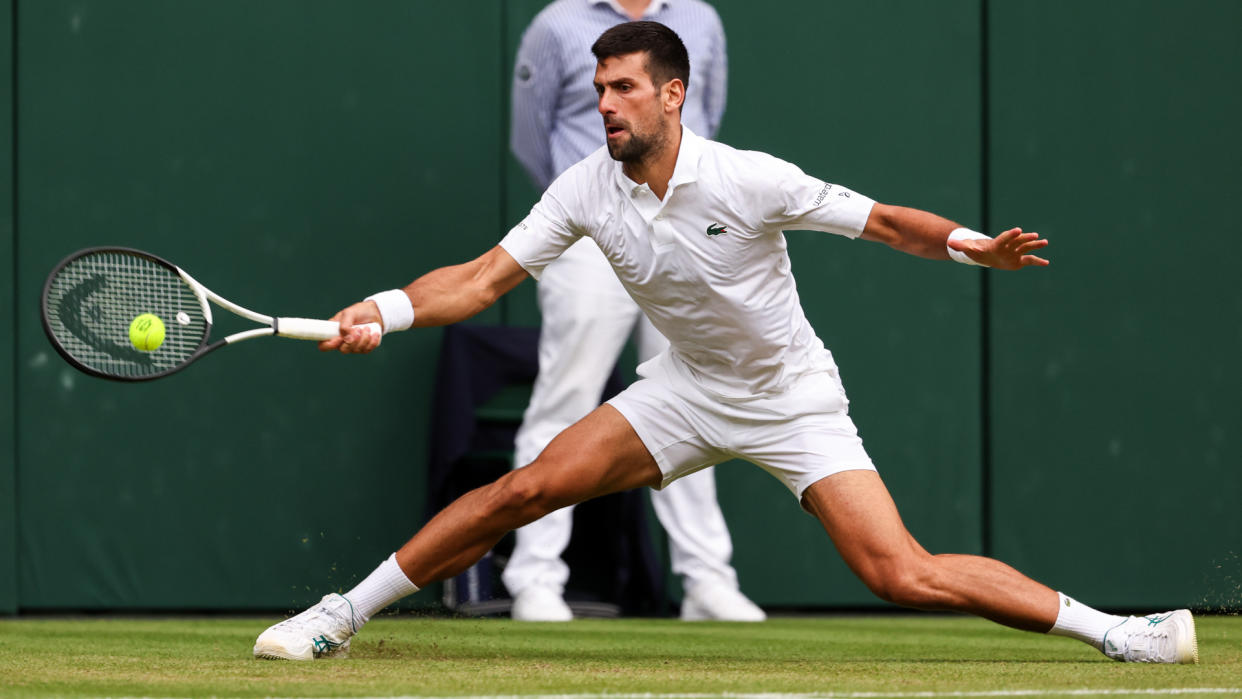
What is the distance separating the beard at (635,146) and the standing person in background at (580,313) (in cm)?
147

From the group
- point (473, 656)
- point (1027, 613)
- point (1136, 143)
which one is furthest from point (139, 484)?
point (1136, 143)

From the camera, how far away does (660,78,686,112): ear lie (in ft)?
14.3

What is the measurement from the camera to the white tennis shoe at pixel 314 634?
416cm

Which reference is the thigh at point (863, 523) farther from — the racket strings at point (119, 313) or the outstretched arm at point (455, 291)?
the racket strings at point (119, 313)

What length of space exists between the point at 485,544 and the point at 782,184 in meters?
1.18

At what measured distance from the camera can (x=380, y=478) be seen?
254 inches

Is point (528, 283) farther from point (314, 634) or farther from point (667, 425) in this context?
point (314, 634)

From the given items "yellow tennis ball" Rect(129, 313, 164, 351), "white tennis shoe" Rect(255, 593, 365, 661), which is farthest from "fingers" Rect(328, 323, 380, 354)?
"white tennis shoe" Rect(255, 593, 365, 661)

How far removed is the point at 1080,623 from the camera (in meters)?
4.07

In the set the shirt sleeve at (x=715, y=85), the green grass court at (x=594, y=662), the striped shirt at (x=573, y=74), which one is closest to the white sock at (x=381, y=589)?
the green grass court at (x=594, y=662)

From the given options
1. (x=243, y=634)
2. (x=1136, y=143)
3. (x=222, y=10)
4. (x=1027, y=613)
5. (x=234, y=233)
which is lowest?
(x=243, y=634)

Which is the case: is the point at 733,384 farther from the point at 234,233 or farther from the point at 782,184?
the point at 234,233

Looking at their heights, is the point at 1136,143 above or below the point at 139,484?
above

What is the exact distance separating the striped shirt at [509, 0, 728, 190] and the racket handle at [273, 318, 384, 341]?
207 centimetres
